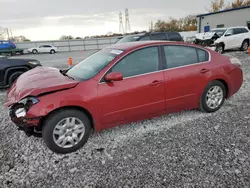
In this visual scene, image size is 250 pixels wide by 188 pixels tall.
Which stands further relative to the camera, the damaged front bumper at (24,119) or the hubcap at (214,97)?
the hubcap at (214,97)

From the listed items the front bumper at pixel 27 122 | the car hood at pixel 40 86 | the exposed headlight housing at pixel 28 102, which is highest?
the car hood at pixel 40 86

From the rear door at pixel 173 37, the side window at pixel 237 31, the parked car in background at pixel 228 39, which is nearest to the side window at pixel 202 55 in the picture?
the rear door at pixel 173 37

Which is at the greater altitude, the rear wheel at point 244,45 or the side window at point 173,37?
the side window at point 173,37

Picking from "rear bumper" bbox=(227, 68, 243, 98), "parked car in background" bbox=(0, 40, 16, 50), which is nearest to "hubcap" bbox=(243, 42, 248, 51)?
"rear bumper" bbox=(227, 68, 243, 98)

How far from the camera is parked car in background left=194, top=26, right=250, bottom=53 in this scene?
12469mm

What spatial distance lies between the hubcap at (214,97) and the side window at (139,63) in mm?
1397

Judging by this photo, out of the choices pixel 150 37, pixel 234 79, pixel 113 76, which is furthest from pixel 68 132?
pixel 150 37

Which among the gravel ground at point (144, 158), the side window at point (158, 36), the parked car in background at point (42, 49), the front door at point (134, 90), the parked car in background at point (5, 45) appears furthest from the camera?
the parked car in background at point (42, 49)

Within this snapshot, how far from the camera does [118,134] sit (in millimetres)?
3473

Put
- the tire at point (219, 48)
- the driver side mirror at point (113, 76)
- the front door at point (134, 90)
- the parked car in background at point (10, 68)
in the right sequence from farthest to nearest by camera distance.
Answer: the tire at point (219, 48), the parked car in background at point (10, 68), the front door at point (134, 90), the driver side mirror at point (113, 76)

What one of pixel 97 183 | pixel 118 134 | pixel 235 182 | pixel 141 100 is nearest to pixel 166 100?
pixel 141 100

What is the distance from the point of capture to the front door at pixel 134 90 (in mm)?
3043

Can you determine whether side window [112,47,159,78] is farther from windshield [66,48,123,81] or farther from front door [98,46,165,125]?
windshield [66,48,123,81]

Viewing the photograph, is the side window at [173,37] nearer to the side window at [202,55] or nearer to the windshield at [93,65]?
the side window at [202,55]
